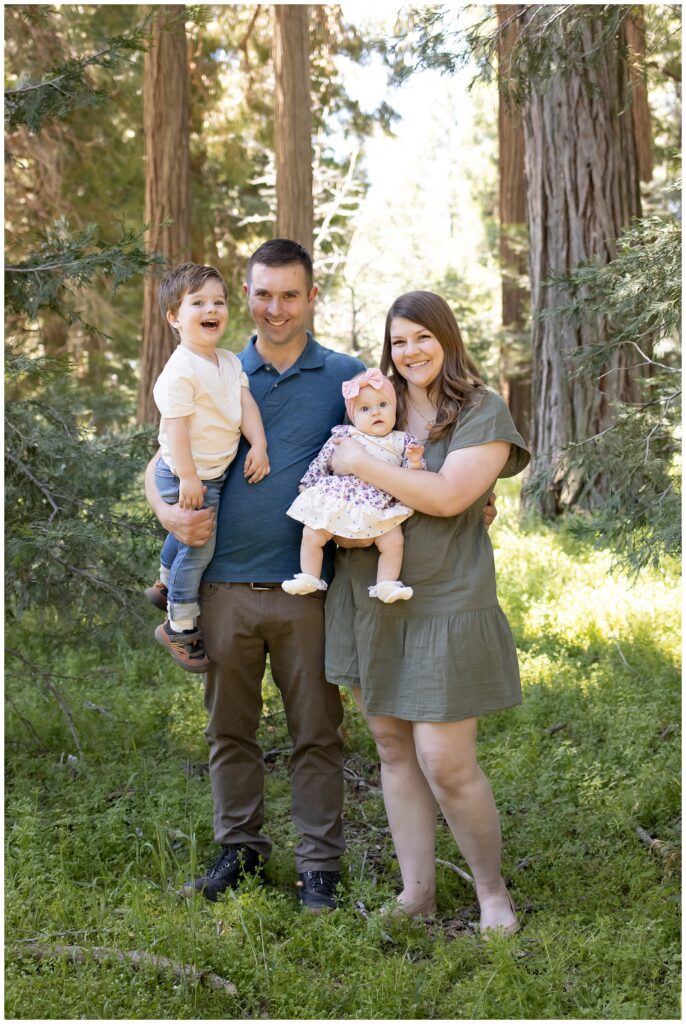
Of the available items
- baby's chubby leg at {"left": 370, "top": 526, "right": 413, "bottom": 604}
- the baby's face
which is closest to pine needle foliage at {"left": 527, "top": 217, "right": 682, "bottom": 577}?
baby's chubby leg at {"left": 370, "top": 526, "right": 413, "bottom": 604}

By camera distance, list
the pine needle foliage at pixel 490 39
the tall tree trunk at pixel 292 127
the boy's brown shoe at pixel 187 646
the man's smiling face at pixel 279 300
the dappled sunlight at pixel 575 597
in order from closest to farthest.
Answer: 1. the man's smiling face at pixel 279 300
2. the boy's brown shoe at pixel 187 646
3. the pine needle foliage at pixel 490 39
4. the dappled sunlight at pixel 575 597
5. the tall tree trunk at pixel 292 127

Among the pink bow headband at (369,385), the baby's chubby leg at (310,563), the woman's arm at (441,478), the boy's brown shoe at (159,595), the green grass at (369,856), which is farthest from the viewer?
the boy's brown shoe at (159,595)

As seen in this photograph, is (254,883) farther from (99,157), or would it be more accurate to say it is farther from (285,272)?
(99,157)

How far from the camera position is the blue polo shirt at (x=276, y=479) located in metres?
3.55

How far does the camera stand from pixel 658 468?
4238 mm

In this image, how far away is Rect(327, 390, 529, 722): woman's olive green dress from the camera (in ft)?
10.8

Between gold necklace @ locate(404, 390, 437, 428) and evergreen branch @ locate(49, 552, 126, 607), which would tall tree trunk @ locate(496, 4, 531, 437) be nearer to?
evergreen branch @ locate(49, 552, 126, 607)

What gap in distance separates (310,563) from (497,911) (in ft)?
4.53

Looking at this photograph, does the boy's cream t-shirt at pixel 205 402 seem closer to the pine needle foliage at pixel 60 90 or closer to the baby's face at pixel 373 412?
the baby's face at pixel 373 412

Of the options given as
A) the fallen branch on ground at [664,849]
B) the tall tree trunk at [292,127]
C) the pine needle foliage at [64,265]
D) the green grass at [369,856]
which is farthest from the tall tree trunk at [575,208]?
the pine needle foliage at [64,265]

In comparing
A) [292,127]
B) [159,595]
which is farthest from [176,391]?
[292,127]

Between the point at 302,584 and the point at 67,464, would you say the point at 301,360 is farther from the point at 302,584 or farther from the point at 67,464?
the point at 67,464

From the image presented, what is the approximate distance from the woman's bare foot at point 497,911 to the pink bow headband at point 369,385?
1.76 metres

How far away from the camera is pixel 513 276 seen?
11.6 m
